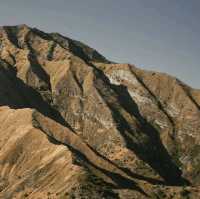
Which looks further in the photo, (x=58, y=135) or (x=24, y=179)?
(x=58, y=135)

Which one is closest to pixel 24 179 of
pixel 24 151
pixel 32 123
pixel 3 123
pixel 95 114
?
pixel 24 151

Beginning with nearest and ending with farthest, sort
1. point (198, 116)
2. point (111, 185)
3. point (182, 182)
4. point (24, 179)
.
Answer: point (111, 185) → point (24, 179) → point (182, 182) → point (198, 116)

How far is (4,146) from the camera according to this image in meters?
134

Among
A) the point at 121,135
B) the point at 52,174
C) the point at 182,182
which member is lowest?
the point at 182,182

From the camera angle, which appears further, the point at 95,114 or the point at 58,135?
the point at 95,114

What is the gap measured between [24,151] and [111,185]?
32.1 metres

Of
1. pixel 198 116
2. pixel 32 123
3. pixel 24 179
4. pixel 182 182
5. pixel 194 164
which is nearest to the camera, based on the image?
pixel 24 179

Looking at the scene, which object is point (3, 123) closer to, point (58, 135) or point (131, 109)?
point (58, 135)

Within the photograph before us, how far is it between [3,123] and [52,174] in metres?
48.8

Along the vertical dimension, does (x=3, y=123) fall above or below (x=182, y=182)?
above

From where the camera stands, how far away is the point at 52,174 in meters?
108

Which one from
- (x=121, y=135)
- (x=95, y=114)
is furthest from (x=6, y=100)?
(x=121, y=135)

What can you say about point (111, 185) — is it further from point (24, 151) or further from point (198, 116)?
point (198, 116)

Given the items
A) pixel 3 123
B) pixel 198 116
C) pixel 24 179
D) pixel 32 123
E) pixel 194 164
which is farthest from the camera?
pixel 198 116
